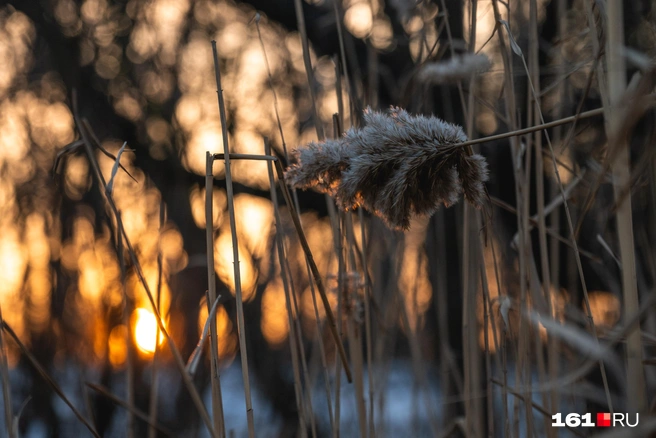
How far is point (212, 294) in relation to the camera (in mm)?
817

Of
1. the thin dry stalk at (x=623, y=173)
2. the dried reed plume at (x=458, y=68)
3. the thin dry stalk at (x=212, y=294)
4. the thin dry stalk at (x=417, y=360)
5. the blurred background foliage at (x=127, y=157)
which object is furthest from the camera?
the blurred background foliage at (x=127, y=157)

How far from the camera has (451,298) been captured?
9.68 ft

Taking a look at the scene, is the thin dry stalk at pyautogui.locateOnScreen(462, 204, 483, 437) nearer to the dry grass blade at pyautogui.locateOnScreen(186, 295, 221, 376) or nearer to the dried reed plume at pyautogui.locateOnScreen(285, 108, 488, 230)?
the dried reed plume at pyautogui.locateOnScreen(285, 108, 488, 230)

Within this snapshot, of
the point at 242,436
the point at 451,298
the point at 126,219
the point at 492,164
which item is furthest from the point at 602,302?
the point at 126,219

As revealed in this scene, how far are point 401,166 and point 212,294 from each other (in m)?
0.33

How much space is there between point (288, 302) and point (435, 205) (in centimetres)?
44

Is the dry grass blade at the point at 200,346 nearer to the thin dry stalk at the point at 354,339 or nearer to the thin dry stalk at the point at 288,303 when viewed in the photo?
the thin dry stalk at the point at 288,303

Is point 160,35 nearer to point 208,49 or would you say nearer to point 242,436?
point 208,49

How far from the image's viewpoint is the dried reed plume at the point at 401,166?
67 cm

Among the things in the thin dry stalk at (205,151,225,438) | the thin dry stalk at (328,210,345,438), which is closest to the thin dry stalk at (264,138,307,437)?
the thin dry stalk at (328,210,345,438)

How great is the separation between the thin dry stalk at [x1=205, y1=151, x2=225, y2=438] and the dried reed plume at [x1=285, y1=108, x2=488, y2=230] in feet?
0.54

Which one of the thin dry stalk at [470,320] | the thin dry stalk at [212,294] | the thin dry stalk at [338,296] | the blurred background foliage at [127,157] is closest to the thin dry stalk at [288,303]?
the thin dry stalk at [338,296]

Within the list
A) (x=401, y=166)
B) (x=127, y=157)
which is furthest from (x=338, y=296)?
(x=127, y=157)

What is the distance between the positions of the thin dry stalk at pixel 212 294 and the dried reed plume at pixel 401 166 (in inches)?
6.4
